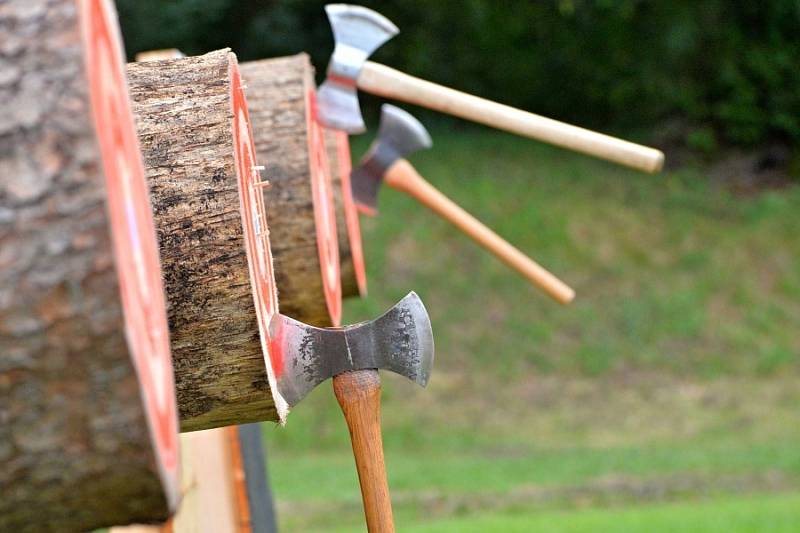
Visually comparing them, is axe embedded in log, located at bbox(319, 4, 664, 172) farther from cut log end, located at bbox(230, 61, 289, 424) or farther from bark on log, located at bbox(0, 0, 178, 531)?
bark on log, located at bbox(0, 0, 178, 531)

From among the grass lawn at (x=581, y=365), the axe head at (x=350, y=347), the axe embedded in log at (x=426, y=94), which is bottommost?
the grass lawn at (x=581, y=365)

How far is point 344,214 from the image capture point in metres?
3.25

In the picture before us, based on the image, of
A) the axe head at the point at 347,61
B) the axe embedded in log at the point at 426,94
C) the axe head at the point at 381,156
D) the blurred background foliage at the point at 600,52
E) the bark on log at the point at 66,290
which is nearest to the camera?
the bark on log at the point at 66,290

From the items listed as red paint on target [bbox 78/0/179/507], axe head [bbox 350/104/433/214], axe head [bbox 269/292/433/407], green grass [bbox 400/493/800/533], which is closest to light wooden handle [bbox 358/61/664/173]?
axe head [bbox 350/104/433/214]

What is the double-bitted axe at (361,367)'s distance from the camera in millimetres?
2088

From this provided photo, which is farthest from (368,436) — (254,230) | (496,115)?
(496,115)

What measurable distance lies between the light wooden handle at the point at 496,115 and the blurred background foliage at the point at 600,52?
11216mm

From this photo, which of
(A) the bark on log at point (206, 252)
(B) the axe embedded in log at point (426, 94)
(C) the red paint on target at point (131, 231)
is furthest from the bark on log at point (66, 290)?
(B) the axe embedded in log at point (426, 94)

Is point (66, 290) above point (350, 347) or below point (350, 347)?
above

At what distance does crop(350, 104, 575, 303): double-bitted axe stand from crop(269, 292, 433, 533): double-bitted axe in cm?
168

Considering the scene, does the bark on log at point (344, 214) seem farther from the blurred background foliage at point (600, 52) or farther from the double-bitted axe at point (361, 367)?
the blurred background foliage at point (600, 52)

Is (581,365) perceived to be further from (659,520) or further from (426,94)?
(426,94)

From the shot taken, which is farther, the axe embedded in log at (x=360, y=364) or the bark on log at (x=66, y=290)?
the axe embedded in log at (x=360, y=364)

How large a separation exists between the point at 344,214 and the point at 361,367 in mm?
1204
